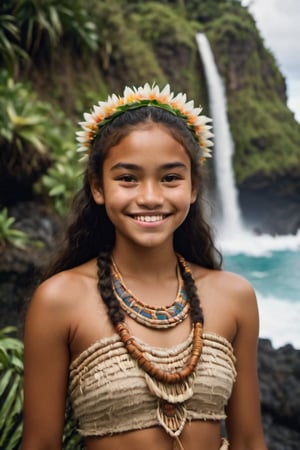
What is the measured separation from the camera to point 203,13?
16453mm

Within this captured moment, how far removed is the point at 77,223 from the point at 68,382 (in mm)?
505

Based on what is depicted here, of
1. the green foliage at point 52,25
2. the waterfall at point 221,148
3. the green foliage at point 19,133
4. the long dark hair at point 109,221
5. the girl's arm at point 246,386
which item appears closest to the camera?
the long dark hair at point 109,221

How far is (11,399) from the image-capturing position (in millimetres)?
2684

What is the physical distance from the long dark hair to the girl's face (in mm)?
42

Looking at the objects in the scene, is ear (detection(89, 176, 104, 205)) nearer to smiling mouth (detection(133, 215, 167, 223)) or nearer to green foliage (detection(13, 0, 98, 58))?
smiling mouth (detection(133, 215, 167, 223))

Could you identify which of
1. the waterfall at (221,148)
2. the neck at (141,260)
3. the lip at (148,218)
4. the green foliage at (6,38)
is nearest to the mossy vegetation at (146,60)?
the green foliage at (6,38)

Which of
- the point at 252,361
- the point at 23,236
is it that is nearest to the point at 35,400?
the point at 252,361

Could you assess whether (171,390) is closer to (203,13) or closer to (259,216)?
(259,216)

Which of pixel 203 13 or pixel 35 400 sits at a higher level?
pixel 203 13

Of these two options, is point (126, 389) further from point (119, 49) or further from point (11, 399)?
point (119, 49)

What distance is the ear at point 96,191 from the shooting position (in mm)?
1588

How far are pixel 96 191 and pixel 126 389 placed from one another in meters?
0.58

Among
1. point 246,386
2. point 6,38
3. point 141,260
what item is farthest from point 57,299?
point 6,38

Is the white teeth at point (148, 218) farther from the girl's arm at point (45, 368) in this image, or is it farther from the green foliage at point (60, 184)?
the green foliage at point (60, 184)
